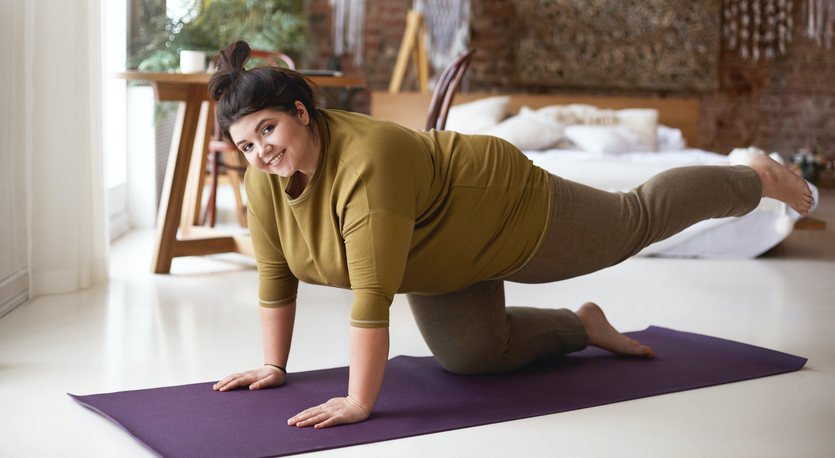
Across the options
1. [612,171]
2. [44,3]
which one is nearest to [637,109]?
[612,171]

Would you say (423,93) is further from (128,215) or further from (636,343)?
(636,343)

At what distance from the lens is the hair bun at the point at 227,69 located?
4.31ft

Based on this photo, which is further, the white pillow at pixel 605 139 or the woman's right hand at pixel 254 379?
the white pillow at pixel 605 139

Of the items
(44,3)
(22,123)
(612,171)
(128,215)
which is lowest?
(128,215)

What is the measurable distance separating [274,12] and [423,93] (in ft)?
4.13

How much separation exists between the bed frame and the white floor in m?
2.47

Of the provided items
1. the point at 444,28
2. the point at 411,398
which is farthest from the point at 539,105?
the point at 411,398

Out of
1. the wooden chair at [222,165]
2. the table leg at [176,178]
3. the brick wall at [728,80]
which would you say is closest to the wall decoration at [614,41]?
the brick wall at [728,80]

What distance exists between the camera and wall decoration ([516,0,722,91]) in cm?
621

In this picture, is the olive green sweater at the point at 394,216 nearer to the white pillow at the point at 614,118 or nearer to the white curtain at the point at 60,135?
the white curtain at the point at 60,135

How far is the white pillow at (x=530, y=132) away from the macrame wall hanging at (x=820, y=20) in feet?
11.3

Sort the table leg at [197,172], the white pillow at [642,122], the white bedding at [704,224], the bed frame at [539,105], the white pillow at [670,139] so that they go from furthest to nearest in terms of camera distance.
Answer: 1. the bed frame at [539,105]
2. the white pillow at [670,139]
3. the white pillow at [642,122]
4. the white bedding at [704,224]
5. the table leg at [197,172]

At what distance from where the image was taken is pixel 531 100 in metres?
5.59

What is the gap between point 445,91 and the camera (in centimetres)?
294
